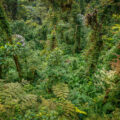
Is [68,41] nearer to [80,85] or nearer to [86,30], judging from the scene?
[86,30]

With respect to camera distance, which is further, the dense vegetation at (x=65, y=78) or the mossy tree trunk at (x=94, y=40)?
the mossy tree trunk at (x=94, y=40)

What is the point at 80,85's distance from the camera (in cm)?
514

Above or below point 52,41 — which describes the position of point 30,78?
below

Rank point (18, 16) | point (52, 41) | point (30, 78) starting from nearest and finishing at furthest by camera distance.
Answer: point (30, 78), point (52, 41), point (18, 16)

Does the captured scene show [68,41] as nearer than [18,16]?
Yes

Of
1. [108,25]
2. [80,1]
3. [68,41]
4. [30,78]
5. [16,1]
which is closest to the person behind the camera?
[108,25]

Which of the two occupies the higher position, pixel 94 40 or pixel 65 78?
pixel 94 40

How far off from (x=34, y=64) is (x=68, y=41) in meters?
6.43

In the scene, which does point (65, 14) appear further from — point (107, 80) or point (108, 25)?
point (107, 80)

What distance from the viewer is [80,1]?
12.7m

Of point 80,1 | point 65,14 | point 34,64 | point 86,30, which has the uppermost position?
point 80,1

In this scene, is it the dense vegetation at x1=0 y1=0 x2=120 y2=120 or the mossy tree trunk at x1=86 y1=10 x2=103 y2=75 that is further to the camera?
the mossy tree trunk at x1=86 y1=10 x2=103 y2=75

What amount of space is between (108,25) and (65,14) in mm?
5834

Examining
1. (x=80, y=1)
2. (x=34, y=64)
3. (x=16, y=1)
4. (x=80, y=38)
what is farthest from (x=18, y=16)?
(x=34, y=64)
